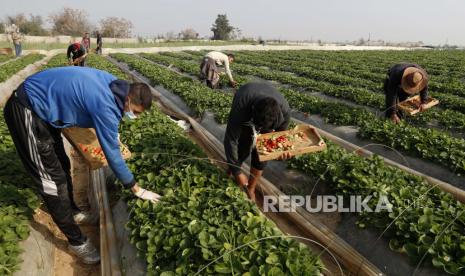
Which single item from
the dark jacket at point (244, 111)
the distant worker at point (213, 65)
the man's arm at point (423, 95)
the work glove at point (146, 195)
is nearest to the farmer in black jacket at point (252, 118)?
the dark jacket at point (244, 111)

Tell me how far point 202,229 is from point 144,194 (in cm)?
95

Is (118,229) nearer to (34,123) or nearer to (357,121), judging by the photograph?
(34,123)

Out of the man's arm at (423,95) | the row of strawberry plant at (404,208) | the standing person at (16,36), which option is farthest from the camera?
the standing person at (16,36)

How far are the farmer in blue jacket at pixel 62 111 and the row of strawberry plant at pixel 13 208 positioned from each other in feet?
1.85

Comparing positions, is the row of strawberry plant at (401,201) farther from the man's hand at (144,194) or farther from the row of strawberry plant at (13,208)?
the row of strawberry plant at (13,208)

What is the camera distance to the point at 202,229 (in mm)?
3625

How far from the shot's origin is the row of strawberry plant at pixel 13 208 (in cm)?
364

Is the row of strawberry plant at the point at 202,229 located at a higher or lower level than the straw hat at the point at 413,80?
lower

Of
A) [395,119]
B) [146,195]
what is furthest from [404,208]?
[395,119]

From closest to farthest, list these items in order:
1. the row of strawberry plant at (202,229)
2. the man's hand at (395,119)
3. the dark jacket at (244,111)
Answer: the row of strawberry plant at (202,229), the dark jacket at (244,111), the man's hand at (395,119)

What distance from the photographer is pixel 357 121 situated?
8.60m

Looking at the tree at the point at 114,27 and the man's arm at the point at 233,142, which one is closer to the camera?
the man's arm at the point at 233,142

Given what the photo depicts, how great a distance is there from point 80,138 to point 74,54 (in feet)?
28.7

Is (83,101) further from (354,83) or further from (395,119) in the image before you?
(354,83)
